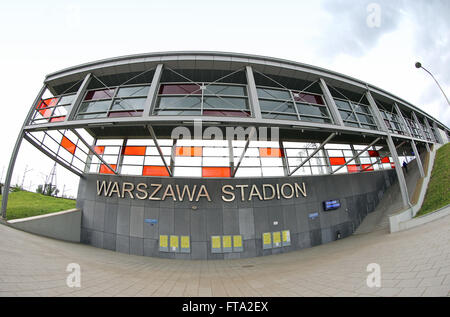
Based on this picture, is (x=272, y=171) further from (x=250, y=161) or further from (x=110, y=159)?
(x=110, y=159)

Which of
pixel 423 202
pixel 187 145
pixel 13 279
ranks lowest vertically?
pixel 13 279

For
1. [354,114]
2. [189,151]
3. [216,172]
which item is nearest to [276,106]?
[354,114]

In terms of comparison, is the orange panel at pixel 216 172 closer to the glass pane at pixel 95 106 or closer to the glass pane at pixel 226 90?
the glass pane at pixel 226 90

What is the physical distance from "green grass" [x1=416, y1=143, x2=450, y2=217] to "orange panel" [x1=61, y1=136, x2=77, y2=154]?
79.6ft

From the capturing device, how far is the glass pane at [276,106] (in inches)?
386

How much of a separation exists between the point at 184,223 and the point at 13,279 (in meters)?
7.20

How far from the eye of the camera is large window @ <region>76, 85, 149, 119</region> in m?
9.23

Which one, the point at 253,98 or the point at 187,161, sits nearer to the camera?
the point at 253,98

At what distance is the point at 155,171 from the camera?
36.6ft

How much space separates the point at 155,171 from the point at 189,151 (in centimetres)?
294

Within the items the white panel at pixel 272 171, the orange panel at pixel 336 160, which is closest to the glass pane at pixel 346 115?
the orange panel at pixel 336 160
